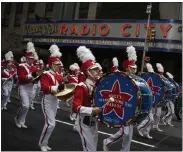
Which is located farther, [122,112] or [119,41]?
[119,41]

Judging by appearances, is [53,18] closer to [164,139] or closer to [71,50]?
[71,50]

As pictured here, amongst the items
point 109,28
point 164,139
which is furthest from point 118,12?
point 164,139

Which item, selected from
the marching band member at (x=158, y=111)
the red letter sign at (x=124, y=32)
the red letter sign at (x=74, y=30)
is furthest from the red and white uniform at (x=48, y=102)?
the red letter sign at (x=74, y=30)

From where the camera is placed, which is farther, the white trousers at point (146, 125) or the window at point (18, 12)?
the white trousers at point (146, 125)

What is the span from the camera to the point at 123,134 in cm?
485

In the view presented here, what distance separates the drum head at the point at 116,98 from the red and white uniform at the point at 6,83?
19.7 feet

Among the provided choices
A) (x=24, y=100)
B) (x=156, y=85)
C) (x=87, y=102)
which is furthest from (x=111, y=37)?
(x=87, y=102)

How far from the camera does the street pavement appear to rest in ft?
17.9

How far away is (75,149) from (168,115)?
438 centimetres

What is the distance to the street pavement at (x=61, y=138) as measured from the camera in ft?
17.9

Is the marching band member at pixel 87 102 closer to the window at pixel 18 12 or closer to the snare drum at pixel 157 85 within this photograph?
the snare drum at pixel 157 85

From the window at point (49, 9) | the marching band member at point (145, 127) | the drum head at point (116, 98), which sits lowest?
the marching band member at point (145, 127)

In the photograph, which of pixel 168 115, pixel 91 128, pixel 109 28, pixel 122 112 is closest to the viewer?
pixel 122 112

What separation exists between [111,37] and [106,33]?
1.41 feet
